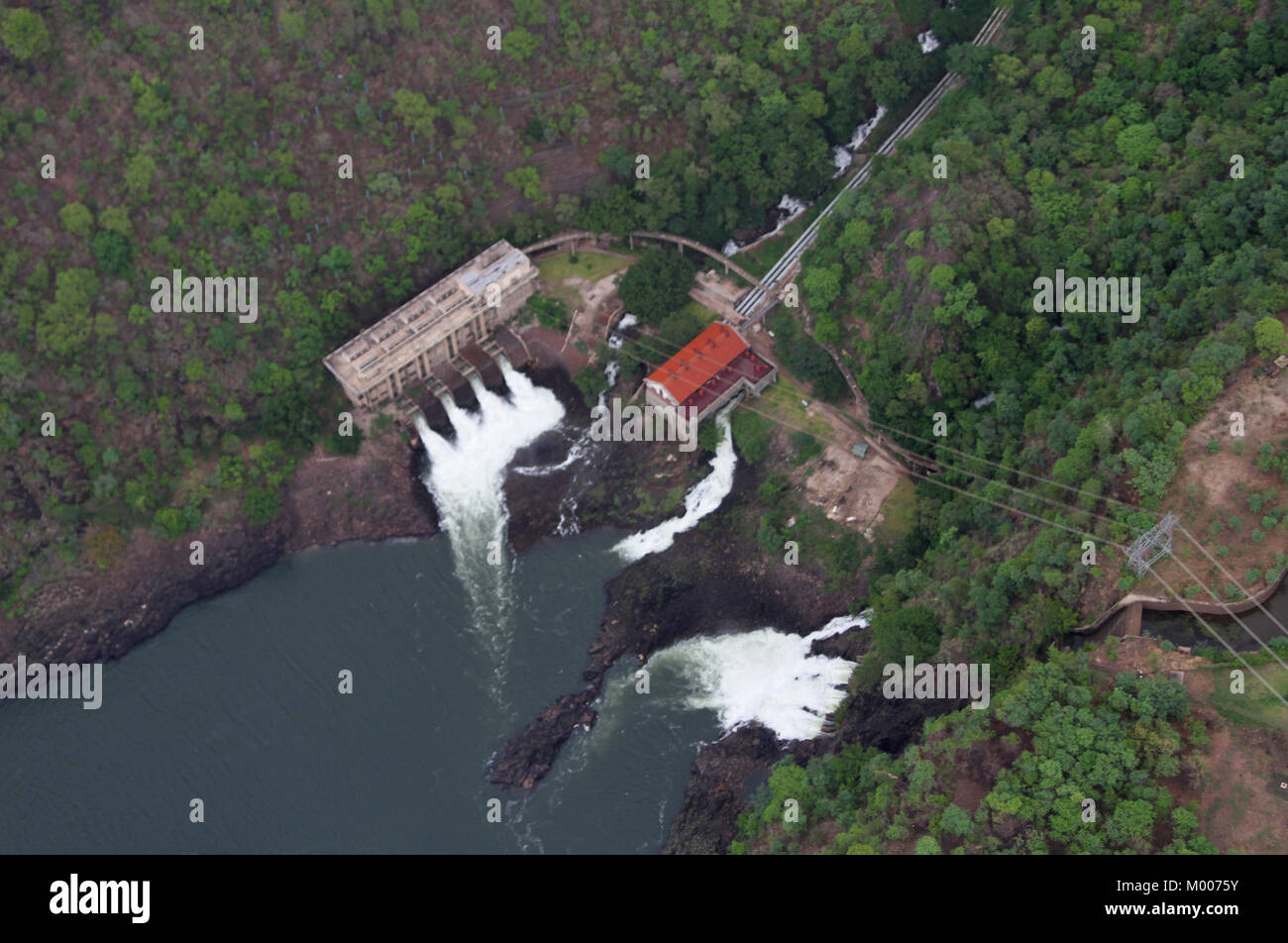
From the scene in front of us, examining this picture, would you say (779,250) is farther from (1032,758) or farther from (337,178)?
(1032,758)

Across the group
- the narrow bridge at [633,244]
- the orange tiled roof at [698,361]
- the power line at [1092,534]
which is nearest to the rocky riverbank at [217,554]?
the narrow bridge at [633,244]

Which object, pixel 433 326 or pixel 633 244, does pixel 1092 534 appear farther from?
pixel 433 326

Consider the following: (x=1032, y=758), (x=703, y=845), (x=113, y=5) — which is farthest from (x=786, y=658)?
(x=113, y=5)

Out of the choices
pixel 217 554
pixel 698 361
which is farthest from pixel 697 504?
pixel 217 554

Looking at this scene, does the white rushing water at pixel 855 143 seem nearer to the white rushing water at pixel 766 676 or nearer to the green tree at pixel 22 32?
the white rushing water at pixel 766 676

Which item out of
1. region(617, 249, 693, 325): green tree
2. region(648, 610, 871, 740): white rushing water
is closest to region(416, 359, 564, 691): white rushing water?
region(617, 249, 693, 325): green tree

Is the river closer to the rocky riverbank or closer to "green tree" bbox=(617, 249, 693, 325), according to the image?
the rocky riverbank
